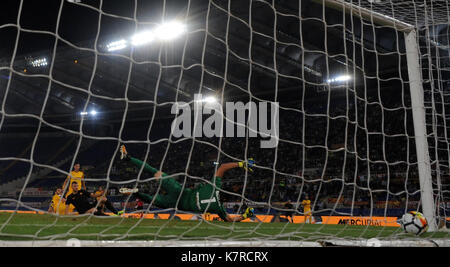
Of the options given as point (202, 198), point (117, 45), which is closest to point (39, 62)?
point (117, 45)

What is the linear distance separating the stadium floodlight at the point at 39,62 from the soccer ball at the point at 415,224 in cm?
1961

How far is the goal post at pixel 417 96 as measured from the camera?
14.5 ft

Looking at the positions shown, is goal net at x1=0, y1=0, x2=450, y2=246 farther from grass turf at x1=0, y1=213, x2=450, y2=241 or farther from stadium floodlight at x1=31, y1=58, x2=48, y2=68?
grass turf at x1=0, y1=213, x2=450, y2=241

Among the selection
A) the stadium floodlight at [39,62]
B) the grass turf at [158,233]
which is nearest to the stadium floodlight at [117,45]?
the stadium floodlight at [39,62]

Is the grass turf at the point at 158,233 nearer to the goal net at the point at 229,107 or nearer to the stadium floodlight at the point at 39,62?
the goal net at the point at 229,107

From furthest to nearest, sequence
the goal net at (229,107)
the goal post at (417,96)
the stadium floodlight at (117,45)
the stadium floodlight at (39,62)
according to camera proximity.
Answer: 1. the stadium floodlight at (39,62)
2. the stadium floodlight at (117,45)
3. the goal net at (229,107)
4. the goal post at (417,96)

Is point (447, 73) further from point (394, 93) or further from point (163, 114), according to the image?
point (163, 114)

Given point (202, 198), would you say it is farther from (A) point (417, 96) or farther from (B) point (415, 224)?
(A) point (417, 96)

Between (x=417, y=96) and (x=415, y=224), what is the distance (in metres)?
1.48

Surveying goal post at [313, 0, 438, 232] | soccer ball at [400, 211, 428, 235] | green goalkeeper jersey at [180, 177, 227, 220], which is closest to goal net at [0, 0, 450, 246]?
green goalkeeper jersey at [180, 177, 227, 220]

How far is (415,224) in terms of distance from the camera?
3.91 m

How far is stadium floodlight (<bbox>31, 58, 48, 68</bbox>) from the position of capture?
1994 centimetres

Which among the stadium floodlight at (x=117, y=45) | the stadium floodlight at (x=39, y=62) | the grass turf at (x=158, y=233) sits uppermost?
the stadium floodlight at (x=117, y=45)
